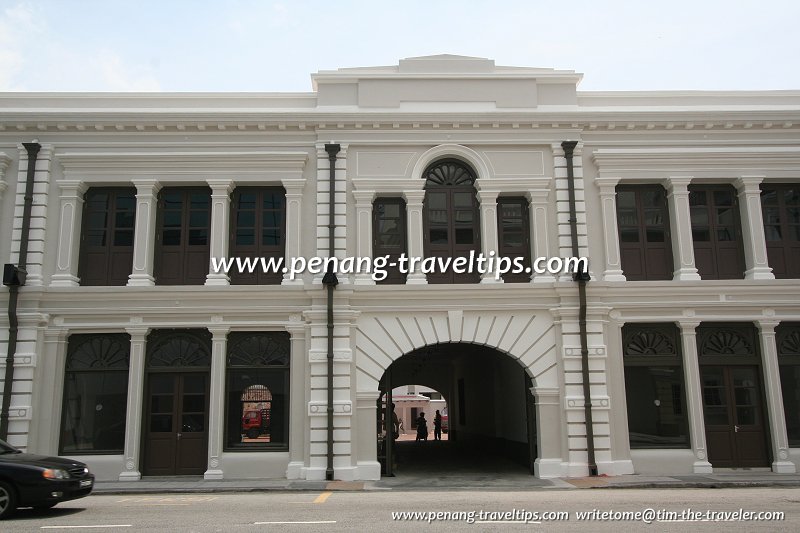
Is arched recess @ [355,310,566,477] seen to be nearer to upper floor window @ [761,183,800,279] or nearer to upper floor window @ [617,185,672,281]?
upper floor window @ [617,185,672,281]

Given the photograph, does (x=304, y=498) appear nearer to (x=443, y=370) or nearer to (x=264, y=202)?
(x=264, y=202)

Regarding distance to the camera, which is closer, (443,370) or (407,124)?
(407,124)

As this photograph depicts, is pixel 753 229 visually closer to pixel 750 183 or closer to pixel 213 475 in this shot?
pixel 750 183

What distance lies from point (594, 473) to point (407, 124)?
32.4 feet

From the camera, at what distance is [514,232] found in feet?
63.7

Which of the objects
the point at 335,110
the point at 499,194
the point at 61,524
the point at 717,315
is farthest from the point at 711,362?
the point at 61,524

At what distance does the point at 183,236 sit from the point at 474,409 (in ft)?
47.5

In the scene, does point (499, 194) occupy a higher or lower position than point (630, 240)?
higher

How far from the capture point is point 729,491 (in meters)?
15.4

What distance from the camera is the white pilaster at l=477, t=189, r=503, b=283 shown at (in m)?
19.0

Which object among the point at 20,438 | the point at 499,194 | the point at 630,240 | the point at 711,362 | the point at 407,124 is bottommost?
the point at 20,438

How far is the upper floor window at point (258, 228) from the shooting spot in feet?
62.5

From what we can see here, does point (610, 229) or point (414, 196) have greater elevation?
point (414, 196)

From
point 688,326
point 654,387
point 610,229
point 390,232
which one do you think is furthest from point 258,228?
point 688,326
